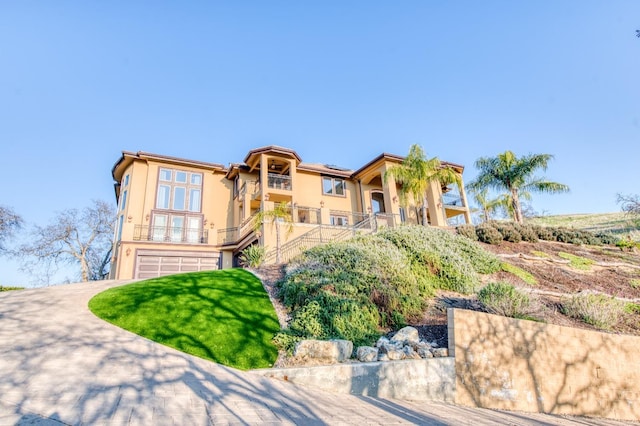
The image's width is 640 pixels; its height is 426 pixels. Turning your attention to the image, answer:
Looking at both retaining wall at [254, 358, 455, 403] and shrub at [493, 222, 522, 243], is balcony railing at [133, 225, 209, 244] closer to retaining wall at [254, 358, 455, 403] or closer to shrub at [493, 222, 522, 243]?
shrub at [493, 222, 522, 243]

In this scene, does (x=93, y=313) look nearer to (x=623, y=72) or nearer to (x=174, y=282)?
(x=174, y=282)

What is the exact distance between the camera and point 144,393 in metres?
4.06

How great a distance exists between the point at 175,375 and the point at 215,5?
43.3 ft

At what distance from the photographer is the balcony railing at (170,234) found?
19.9 m

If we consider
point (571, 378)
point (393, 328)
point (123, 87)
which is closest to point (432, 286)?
point (393, 328)

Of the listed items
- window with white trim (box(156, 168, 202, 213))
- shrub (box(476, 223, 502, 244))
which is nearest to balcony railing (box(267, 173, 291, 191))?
window with white trim (box(156, 168, 202, 213))

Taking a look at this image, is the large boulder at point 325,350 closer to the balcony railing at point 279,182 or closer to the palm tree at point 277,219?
the palm tree at point 277,219

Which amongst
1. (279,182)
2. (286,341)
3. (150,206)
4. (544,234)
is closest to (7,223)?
(150,206)

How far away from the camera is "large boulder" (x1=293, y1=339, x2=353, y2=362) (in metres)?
5.91

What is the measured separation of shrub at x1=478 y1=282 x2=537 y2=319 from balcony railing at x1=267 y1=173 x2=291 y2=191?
51.2 feet

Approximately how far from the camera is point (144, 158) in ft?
68.6

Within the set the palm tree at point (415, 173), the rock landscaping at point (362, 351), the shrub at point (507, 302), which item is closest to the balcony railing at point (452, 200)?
the palm tree at point (415, 173)

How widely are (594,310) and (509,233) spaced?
8678 mm

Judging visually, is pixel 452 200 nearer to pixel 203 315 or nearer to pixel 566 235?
pixel 566 235
